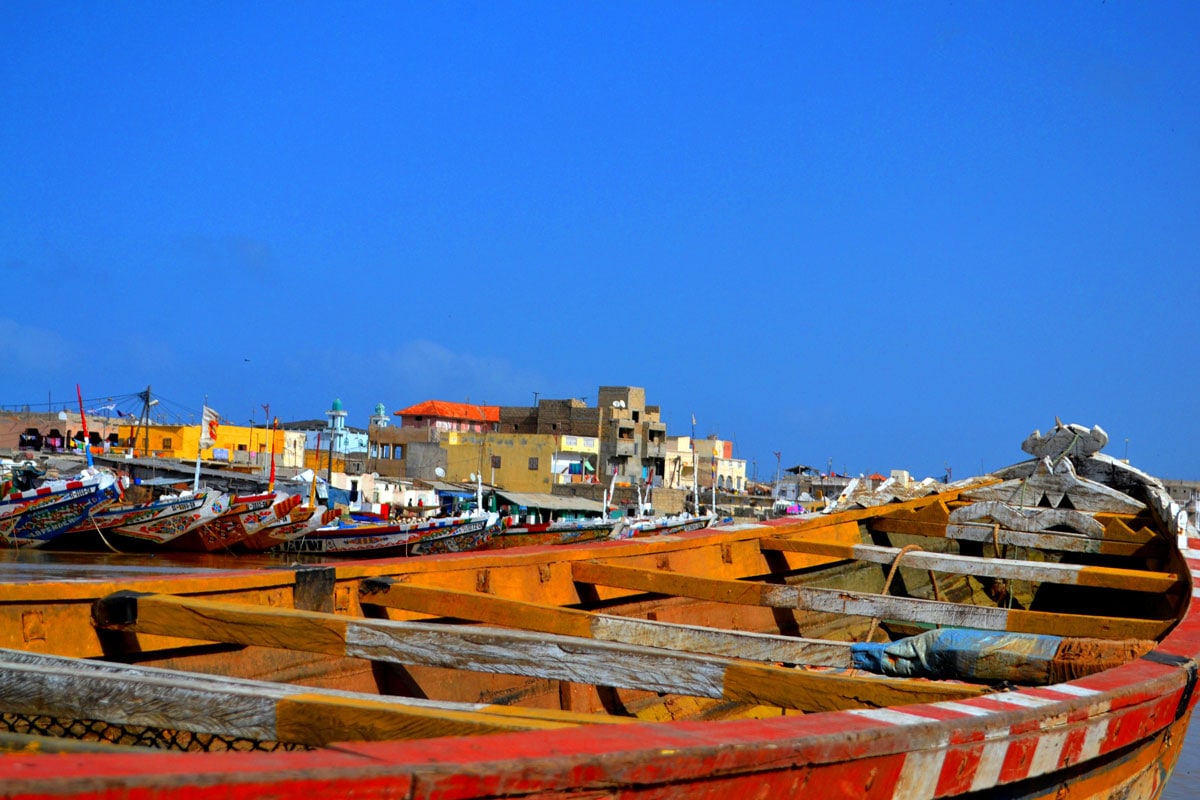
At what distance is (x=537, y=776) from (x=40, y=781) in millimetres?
756

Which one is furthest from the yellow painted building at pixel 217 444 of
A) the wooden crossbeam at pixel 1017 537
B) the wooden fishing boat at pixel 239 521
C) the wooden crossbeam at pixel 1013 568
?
the wooden crossbeam at pixel 1013 568

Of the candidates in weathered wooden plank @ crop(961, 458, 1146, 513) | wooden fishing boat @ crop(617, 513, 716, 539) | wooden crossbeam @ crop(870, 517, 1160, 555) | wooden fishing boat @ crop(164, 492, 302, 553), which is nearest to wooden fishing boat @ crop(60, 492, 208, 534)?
wooden fishing boat @ crop(164, 492, 302, 553)

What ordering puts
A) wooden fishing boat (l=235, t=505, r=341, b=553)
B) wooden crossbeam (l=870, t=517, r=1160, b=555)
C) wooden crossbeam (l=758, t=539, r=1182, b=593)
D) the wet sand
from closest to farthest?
1. wooden crossbeam (l=758, t=539, r=1182, b=593)
2. the wet sand
3. wooden crossbeam (l=870, t=517, r=1160, b=555)
4. wooden fishing boat (l=235, t=505, r=341, b=553)

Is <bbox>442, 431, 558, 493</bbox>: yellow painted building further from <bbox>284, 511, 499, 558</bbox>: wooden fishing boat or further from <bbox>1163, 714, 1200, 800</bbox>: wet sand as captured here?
<bbox>1163, 714, 1200, 800</bbox>: wet sand

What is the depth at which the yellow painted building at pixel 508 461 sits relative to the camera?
172 feet

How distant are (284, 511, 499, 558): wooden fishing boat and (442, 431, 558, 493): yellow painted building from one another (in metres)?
16.1

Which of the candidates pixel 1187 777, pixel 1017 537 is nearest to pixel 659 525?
pixel 1017 537

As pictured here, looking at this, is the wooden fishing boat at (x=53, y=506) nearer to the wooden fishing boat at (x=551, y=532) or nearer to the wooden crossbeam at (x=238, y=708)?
the wooden fishing boat at (x=551, y=532)

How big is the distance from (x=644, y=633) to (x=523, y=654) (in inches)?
51.1

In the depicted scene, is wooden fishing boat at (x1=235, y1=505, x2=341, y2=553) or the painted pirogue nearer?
the painted pirogue

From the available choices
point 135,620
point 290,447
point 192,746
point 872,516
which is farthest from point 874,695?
point 290,447

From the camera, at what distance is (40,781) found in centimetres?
153

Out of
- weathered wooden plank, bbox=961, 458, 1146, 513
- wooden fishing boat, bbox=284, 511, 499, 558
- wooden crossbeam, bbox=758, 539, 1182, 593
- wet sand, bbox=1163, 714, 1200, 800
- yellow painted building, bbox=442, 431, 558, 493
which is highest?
yellow painted building, bbox=442, 431, 558, 493

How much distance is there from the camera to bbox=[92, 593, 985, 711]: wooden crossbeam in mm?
3080
